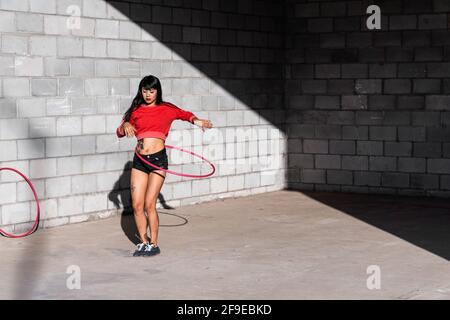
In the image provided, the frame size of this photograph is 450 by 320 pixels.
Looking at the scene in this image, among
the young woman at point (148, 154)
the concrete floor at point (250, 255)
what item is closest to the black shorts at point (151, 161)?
the young woman at point (148, 154)

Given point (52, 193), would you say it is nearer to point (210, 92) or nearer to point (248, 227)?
point (248, 227)

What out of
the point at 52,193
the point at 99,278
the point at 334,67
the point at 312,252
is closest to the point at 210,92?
the point at 334,67

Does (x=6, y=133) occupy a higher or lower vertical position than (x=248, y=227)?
higher

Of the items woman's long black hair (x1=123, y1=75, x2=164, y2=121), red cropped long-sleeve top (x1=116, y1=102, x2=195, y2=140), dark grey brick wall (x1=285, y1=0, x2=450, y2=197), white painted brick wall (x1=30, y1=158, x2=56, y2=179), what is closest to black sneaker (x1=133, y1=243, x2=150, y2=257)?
red cropped long-sleeve top (x1=116, y1=102, x2=195, y2=140)

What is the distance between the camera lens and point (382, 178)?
1248 centimetres

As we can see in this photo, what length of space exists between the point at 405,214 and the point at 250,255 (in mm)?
3173

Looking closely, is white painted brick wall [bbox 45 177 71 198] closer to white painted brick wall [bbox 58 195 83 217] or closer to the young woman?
white painted brick wall [bbox 58 195 83 217]

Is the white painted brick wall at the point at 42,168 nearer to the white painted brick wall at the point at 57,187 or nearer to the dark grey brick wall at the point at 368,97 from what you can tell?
the white painted brick wall at the point at 57,187

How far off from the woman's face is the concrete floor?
1398 mm

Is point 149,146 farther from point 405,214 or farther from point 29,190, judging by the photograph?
point 405,214

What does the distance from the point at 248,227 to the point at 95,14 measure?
2.95 m

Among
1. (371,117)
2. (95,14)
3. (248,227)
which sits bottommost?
(248,227)

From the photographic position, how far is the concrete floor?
6.72 meters

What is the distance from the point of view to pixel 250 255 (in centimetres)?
816
